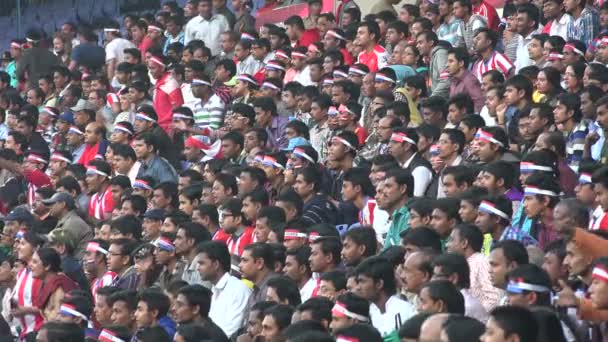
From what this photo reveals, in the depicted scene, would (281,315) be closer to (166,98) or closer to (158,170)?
(158,170)

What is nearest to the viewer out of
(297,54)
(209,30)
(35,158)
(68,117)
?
(35,158)

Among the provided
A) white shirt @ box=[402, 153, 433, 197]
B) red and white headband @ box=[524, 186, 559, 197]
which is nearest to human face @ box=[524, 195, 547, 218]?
red and white headband @ box=[524, 186, 559, 197]

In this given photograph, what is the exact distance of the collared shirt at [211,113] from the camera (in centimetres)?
1925

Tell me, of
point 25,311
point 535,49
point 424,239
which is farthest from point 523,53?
point 25,311

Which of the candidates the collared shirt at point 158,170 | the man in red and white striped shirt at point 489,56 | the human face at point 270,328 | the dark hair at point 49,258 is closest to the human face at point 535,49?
the man in red and white striped shirt at point 489,56

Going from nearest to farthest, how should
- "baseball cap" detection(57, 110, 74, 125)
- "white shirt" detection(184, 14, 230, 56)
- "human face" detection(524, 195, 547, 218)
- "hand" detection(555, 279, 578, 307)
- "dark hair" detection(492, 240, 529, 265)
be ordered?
1. "hand" detection(555, 279, 578, 307)
2. "dark hair" detection(492, 240, 529, 265)
3. "human face" detection(524, 195, 547, 218)
4. "baseball cap" detection(57, 110, 74, 125)
5. "white shirt" detection(184, 14, 230, 56)

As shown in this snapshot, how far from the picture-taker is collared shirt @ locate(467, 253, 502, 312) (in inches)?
469

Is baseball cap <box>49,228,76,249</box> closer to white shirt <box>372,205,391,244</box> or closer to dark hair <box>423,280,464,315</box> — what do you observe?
white shirt <box>372,205,391,244</box>

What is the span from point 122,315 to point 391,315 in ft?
7.89

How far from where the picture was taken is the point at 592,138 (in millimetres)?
14812

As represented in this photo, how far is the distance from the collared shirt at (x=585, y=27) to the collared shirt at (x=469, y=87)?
1.30 metres

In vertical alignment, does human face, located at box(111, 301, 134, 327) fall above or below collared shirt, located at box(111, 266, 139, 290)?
above

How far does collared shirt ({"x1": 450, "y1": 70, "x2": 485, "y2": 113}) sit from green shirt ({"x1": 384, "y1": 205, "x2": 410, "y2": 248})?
11.6 ft

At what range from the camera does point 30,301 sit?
1496 cm
